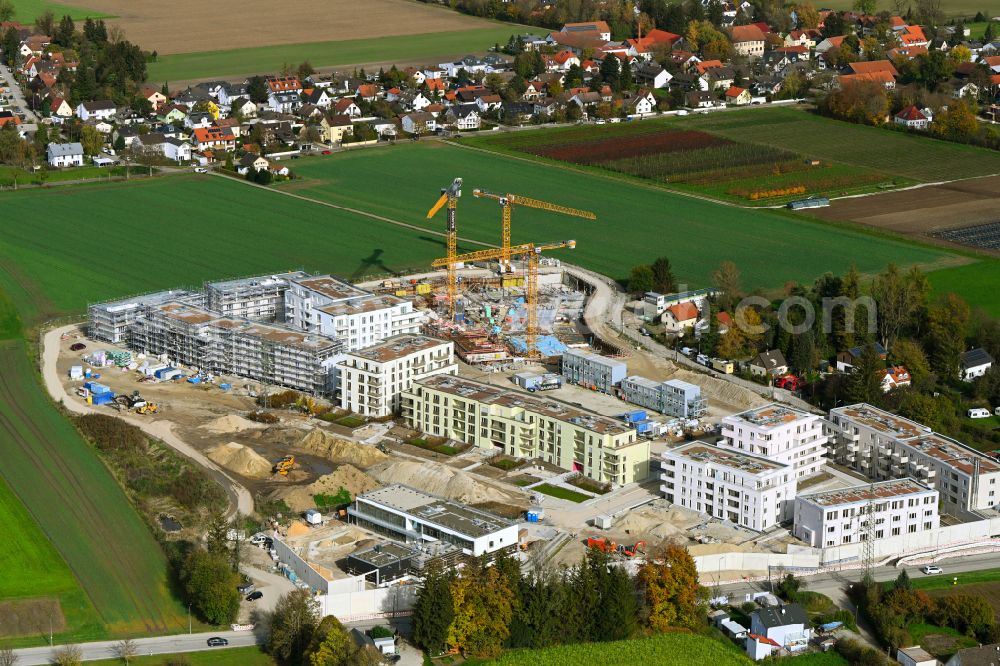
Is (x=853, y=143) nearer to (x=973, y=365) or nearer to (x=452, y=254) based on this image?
(x=452, y=254)

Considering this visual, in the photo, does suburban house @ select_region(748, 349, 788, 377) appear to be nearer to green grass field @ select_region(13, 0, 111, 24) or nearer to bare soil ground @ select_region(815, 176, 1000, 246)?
bare soil ground @ select_region(815, 176, 1000, 246)

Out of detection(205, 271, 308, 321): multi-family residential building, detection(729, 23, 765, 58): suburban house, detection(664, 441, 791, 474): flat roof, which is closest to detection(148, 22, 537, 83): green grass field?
detection(729, 23, 765, 58): suburban house

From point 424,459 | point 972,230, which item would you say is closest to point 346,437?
point 424,459

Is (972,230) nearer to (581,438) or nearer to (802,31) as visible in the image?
(581,438)

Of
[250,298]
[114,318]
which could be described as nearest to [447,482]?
[250,298]

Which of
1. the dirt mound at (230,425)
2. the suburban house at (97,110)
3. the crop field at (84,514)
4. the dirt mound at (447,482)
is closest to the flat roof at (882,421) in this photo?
the dirt mound at (447,482)

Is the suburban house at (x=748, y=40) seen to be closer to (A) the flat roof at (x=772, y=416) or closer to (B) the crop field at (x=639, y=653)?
(A) the flat roof at (x=772, y=416)
